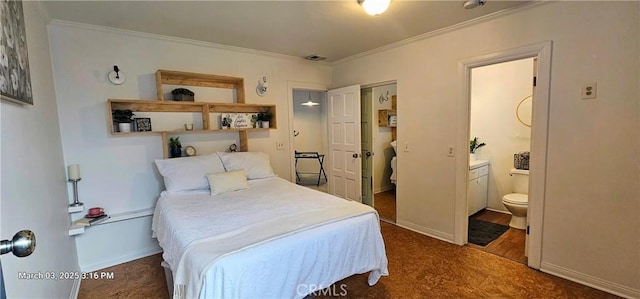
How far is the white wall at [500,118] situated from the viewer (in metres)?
3.64

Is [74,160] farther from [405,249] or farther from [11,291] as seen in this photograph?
[405,249]

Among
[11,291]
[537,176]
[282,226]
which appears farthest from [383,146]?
[11,291]

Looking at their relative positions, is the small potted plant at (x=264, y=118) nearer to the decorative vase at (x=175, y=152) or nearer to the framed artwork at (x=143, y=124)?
the decorative vase at (x=175, y=152)

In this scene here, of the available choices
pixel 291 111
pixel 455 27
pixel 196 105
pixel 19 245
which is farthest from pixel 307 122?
pixel 19 245

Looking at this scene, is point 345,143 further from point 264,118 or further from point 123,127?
point 123,127

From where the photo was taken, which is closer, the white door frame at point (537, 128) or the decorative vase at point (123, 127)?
the white door frame at point (537, 128)

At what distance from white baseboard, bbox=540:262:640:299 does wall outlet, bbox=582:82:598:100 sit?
4.57 feet

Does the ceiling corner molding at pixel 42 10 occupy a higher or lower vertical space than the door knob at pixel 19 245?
higher

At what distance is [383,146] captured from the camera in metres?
5.36

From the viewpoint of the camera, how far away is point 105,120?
2.67m

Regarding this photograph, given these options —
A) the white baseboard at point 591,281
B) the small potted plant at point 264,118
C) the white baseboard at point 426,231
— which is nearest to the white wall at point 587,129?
the white baseboard at point 591,281

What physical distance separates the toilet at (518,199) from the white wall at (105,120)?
145 inches

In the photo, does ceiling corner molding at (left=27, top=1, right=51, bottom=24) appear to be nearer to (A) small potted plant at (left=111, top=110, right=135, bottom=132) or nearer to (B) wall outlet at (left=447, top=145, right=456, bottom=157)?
(A) small potted plant at (left=111, top=110, right=135, bottom=132)

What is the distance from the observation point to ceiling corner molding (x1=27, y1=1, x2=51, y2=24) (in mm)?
1969
